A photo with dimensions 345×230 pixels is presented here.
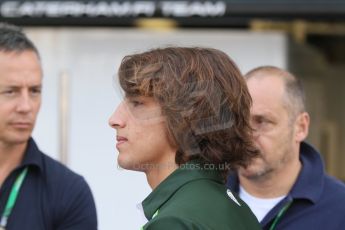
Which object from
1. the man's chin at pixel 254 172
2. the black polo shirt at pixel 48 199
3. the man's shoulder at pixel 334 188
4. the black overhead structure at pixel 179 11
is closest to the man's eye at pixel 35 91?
the black polo shirt at pixel 48 199

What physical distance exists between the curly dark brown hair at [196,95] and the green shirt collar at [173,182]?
0.11 ft

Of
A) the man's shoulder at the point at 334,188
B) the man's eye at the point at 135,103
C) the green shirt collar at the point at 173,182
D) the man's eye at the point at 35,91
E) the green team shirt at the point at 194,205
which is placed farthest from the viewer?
the man's eye at the point at 35,91

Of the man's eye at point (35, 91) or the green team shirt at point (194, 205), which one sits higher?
the man's eye at point (35, 91)

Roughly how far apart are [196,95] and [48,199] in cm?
112

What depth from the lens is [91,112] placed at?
5320mm

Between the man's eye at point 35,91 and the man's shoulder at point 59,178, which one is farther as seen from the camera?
the man's eye at point 35,91

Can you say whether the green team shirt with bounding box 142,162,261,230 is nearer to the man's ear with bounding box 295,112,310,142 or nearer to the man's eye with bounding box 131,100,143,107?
the man's eye with bounding box 131,100,143,107

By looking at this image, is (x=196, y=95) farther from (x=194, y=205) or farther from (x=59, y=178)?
(x=59, y=178)

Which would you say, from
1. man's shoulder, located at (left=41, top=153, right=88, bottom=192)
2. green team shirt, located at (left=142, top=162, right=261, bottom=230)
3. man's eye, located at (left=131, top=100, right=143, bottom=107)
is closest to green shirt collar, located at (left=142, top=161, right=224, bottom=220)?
green team shirt, located at (left=142, top=162, right=261, bottom=230)

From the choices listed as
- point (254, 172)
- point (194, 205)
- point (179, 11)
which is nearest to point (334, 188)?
point (254, 172)

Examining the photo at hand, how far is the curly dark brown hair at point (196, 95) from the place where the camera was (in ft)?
6.73

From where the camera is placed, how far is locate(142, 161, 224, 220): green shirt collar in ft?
6.52

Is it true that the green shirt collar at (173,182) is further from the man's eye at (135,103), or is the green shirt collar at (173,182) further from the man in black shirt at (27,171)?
the man in black shirt at (27,171)

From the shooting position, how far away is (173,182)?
201cm
